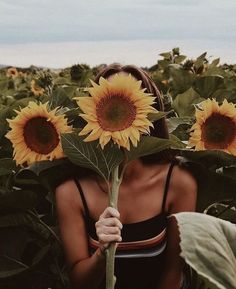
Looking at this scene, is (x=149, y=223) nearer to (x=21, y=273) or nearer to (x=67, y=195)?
(x=67, y=195)

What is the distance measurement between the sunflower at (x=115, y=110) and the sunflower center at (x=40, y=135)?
0.32 meters

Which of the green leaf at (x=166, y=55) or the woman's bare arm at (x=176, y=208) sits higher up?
the woman's bare arm at (x=176, y=208)

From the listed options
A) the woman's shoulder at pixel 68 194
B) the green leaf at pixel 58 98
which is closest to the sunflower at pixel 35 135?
the woman's shoulder at pixel 68 194

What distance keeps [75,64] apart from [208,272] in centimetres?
498

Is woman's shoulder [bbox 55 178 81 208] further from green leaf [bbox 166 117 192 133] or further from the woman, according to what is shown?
green leaf [bbox 166 117 192 133]

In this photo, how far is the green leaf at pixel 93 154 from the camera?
1782 mm

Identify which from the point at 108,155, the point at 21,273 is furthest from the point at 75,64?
the point at 108,155

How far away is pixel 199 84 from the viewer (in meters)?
3.96

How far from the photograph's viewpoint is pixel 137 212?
2262 millimetres

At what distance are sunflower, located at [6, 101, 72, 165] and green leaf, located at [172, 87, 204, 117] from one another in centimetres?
121

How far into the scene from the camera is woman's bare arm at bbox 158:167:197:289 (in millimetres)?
2256

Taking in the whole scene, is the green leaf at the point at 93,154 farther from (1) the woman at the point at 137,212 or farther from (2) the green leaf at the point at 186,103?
(2) the green leaf at the point at 186,103

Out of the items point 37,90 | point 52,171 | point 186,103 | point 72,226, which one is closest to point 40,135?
point 52,171

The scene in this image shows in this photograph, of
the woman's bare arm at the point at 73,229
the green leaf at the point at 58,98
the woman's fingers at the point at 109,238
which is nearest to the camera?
the woman's fingers at the point at 109,238
